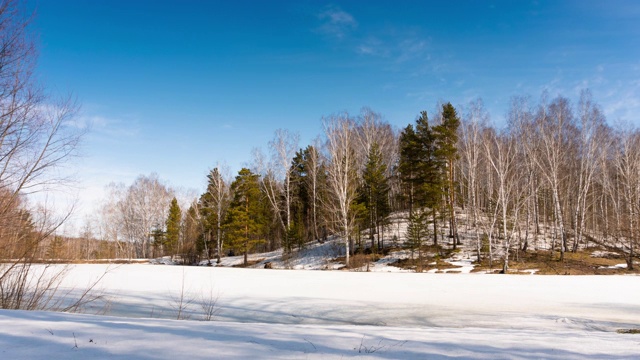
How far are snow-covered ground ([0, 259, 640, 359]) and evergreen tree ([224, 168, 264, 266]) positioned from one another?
16.2m

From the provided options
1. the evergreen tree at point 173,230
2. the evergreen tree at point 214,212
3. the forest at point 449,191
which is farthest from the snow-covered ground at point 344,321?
the evergreen tree at point 173,230

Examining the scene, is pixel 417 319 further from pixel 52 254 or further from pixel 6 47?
pixel 6 47

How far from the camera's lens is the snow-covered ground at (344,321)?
318 centimetres

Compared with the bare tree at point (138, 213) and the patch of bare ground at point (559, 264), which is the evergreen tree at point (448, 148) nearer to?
the patch of bare ground at point (559, 264)

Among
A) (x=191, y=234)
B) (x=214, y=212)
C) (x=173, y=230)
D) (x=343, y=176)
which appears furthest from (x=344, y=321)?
(x=173, y=230)

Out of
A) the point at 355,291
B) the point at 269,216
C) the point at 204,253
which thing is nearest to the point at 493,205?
the point at 355,291

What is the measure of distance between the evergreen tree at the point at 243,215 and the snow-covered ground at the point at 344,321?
639 inches

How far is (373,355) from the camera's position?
3.19 m

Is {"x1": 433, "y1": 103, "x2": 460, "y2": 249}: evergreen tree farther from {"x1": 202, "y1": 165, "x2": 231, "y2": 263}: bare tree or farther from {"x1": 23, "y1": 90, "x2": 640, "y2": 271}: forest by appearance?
{"x1": 202, "y1": 165, "x2": 231, "y2": 263}: bare tree

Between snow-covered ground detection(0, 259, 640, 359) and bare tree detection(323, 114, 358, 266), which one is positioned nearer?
snow-covered ground detection(0, 259, 640, 359)

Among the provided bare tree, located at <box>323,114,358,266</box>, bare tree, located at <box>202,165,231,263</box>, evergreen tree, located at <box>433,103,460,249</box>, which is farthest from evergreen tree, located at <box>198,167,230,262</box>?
evergreen tree, located at <box>433,103,460,249</box>

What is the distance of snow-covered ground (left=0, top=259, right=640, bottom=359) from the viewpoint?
125 inches

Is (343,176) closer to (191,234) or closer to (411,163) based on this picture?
(411,163)

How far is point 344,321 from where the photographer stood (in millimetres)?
7738
